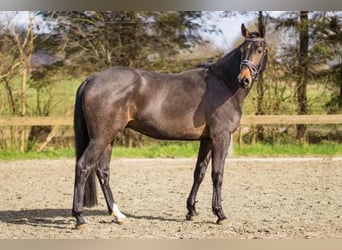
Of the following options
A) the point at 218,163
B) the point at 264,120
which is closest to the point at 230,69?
the point at 218,163

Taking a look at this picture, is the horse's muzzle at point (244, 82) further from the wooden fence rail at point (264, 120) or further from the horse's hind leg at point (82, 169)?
the wooden fence rail at point (264, 120)

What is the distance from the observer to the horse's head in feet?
13.5

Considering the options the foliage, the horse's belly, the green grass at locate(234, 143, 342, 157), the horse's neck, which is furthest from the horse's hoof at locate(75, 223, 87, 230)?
the green grass at locate(234, 143, 342, 157)

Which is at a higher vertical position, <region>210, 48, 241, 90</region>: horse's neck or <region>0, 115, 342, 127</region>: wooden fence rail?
<region>210, 48, 241, 90</region>: horse's neck

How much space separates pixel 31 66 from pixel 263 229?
3.90 m

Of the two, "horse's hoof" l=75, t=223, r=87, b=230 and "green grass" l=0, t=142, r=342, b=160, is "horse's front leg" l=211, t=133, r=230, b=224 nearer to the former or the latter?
"horse's hoof" l=75, t=223, r=87, b=230

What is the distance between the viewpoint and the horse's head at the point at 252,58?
4125 mm

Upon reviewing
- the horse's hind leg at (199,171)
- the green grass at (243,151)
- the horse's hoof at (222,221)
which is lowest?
the green grass at (243,151)

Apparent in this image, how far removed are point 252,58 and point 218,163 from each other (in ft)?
2.56

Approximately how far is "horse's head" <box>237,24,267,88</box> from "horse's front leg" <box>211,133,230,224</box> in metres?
0.41

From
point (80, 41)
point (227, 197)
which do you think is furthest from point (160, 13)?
point (227, 197)

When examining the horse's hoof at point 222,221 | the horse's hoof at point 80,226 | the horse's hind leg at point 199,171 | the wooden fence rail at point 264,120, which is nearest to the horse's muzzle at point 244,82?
the horse's hind leg at point 199,171

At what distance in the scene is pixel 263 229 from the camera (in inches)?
164

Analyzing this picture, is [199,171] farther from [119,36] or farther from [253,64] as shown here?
[119,36]
